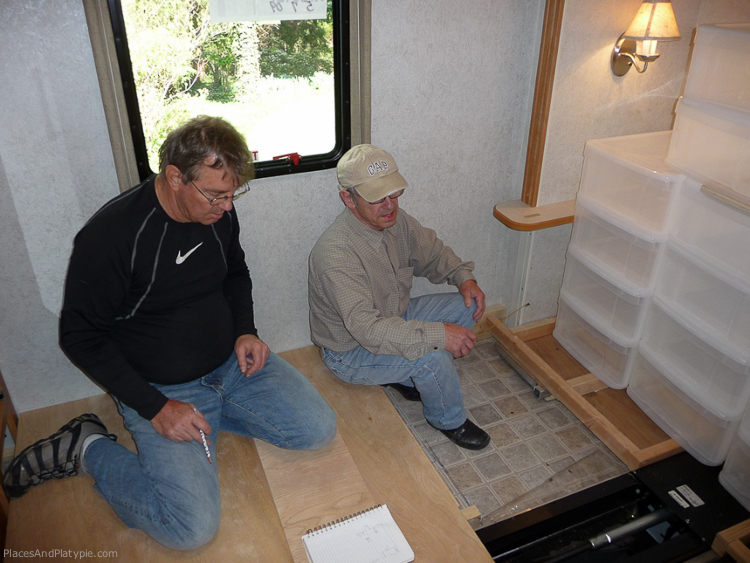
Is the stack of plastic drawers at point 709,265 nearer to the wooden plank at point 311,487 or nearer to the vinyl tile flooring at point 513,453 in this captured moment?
the vinyl tile flooring at point 513,453

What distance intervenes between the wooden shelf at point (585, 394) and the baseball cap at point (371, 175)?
1.01 m

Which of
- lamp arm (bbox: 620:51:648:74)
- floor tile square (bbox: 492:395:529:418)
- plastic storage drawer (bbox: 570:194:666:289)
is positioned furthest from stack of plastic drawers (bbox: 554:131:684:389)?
floor tile square (bbox: 492:395:529:418)

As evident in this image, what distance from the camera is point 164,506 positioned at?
1.54m

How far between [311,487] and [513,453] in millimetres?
731

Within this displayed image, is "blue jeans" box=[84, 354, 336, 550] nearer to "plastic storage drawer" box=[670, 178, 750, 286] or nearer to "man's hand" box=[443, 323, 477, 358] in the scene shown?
"man's hand" box=[443, 323, 477, 358]

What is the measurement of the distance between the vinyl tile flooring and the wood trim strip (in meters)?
0.82

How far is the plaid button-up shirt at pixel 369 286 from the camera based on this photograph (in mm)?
1846

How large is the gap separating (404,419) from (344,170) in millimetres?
950

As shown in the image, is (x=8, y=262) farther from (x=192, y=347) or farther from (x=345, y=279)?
(x=345, y=279)

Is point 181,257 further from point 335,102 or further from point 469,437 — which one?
point 469,437

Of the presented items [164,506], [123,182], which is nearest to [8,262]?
[123,182]

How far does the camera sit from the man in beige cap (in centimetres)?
184

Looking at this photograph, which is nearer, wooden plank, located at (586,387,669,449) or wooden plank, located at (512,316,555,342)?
wooden plank, located at (586,387,669,449)

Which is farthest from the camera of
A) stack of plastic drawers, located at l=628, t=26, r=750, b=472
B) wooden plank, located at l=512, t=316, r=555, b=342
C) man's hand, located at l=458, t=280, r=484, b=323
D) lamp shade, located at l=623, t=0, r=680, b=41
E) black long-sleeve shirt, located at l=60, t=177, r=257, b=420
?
wooden plank, located at l=512, t=316, r=555, b=342
